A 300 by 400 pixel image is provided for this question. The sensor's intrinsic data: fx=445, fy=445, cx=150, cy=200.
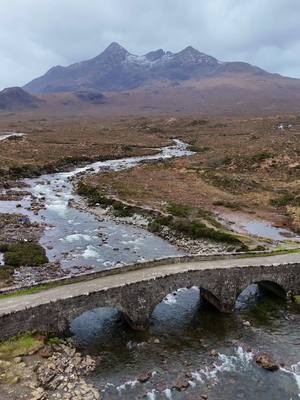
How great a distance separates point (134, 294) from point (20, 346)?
829cm

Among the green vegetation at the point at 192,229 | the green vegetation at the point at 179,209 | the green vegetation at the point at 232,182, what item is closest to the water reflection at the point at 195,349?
the green vegetation at the point at 192,229

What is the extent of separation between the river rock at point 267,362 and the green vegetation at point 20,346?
13636 mm

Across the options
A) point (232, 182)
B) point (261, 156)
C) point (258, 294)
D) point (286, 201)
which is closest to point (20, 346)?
point (258, 294)

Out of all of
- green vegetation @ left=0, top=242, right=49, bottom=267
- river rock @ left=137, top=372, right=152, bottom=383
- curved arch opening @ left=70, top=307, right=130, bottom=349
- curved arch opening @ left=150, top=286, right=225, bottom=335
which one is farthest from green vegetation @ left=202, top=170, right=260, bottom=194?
river rock @ left=137, top=372, right=152, bottom=383

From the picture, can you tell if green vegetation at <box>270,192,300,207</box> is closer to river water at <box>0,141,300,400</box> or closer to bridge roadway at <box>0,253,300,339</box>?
bridge roadway at <box>0,253,300,339</box>

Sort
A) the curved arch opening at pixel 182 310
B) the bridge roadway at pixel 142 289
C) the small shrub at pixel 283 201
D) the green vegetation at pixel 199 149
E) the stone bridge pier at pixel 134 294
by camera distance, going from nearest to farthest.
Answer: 1. the stone bridge pier at pixel 134 294
2. the bridge roadway at pixel 142 289
3. the curved arch opening at pixel 182 310
4. the small shrub at pixel 283 201
5. the green vegetation at pixel 199 149

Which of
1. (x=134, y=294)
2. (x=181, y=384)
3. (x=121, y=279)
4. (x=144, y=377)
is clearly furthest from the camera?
(x=121, y=279)

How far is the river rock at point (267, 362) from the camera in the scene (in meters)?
27.3

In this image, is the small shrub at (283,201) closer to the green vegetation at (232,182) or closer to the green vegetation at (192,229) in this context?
the green vegetation at (232,182)

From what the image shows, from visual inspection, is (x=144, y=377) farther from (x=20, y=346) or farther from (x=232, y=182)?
(x=232, y=182)

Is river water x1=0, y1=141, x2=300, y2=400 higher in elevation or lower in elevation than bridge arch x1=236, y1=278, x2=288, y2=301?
lower

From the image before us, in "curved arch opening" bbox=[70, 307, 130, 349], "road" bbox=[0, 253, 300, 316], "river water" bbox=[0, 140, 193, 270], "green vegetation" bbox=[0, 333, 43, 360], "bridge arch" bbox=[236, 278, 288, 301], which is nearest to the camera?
"green vegetation" bbox=[0, 333, 43, 360]

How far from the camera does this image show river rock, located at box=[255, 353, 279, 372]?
27.3m

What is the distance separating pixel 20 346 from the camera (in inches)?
1061
